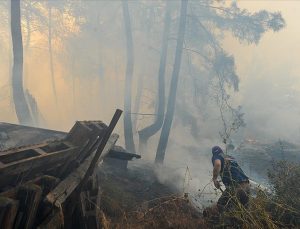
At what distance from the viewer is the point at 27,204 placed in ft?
13.4

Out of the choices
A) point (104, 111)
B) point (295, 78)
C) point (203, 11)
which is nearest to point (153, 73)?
point (203, 11)

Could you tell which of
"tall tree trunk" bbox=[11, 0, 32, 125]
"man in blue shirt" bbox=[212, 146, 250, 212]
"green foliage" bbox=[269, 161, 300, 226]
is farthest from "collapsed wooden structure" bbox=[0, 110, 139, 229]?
"tall tree trunk" bbox=[11, 0, 32, 125]

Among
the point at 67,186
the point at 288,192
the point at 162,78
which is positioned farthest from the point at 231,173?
the point at 162,78

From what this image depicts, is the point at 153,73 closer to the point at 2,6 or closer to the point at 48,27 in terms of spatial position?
the point at 48,27

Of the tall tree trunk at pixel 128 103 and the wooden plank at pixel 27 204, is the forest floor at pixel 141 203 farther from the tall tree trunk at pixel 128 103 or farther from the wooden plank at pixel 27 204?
the tall tree trunk at pixel 128 103

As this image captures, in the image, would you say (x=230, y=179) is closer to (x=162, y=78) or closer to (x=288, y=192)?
(x=288, y=192)

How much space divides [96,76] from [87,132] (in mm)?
22879

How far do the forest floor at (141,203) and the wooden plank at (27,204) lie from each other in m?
1.19

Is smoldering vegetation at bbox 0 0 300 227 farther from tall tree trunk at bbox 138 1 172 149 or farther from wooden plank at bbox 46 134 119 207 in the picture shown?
wooden plank at bbox 46 134 119 207

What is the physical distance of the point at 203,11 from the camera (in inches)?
774

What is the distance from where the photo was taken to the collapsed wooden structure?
410 centimetres

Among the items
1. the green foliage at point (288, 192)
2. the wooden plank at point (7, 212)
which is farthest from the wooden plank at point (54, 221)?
the green foliage at point (288, 192)

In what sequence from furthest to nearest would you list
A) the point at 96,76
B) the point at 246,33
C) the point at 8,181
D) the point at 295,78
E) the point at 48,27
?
the point at 295,78 < the point at 96,76 < the point at 48,27 < the point at 246,33 < the point at 8,181

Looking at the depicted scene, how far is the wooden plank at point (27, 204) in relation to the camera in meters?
4.02
